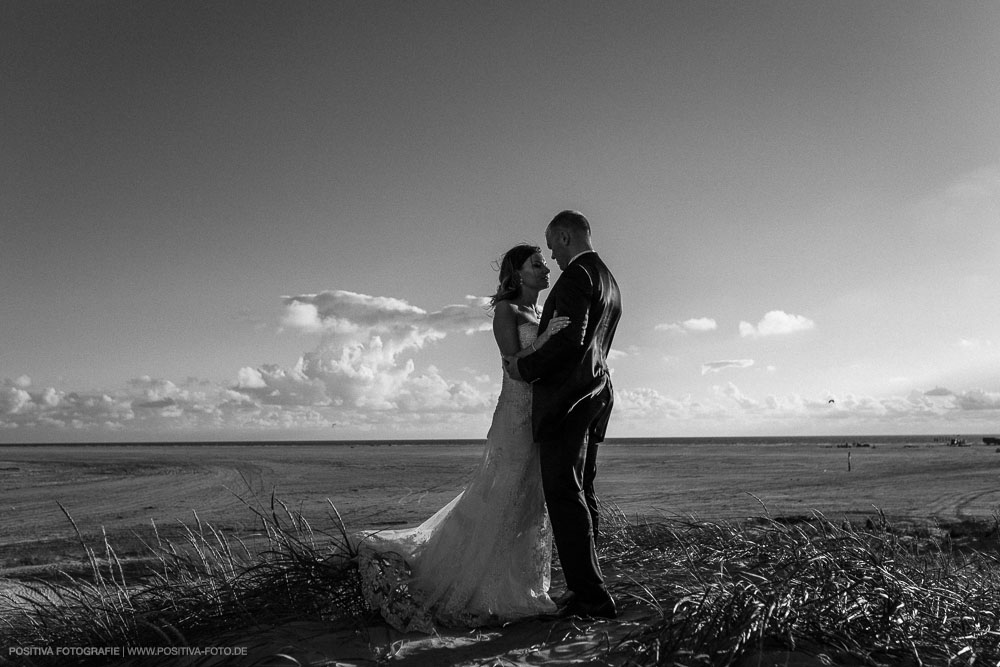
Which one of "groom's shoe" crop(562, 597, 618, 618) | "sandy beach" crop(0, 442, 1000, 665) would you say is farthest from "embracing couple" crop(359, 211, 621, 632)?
"sandy beach" crop(0, 442, 1000, 665)

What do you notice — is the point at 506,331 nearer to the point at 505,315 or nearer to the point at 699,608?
the point at 505,315

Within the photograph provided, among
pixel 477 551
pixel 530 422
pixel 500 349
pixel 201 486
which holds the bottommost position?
pixel 201 486

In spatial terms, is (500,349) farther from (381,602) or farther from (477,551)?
(381,602)

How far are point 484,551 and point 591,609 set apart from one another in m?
0.65

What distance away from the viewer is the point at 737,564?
13.7ft

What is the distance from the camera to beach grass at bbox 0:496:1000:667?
9.15 feet

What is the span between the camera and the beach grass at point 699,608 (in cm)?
279

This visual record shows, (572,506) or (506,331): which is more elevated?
(506,331)

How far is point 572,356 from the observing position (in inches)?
144

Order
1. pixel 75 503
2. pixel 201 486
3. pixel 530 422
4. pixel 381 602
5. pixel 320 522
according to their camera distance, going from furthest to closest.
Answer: pixel 201 486, pixel 75 503, pixel 320 522, pixel 530 422, pixel 381 602

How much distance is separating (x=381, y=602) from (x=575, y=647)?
107cm

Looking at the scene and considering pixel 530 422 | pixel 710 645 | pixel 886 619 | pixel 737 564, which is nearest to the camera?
pixel 710 645

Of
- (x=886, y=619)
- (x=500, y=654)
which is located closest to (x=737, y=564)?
(x=886, y=619)

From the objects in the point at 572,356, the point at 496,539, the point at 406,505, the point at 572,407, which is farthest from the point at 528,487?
the point at 406,505
